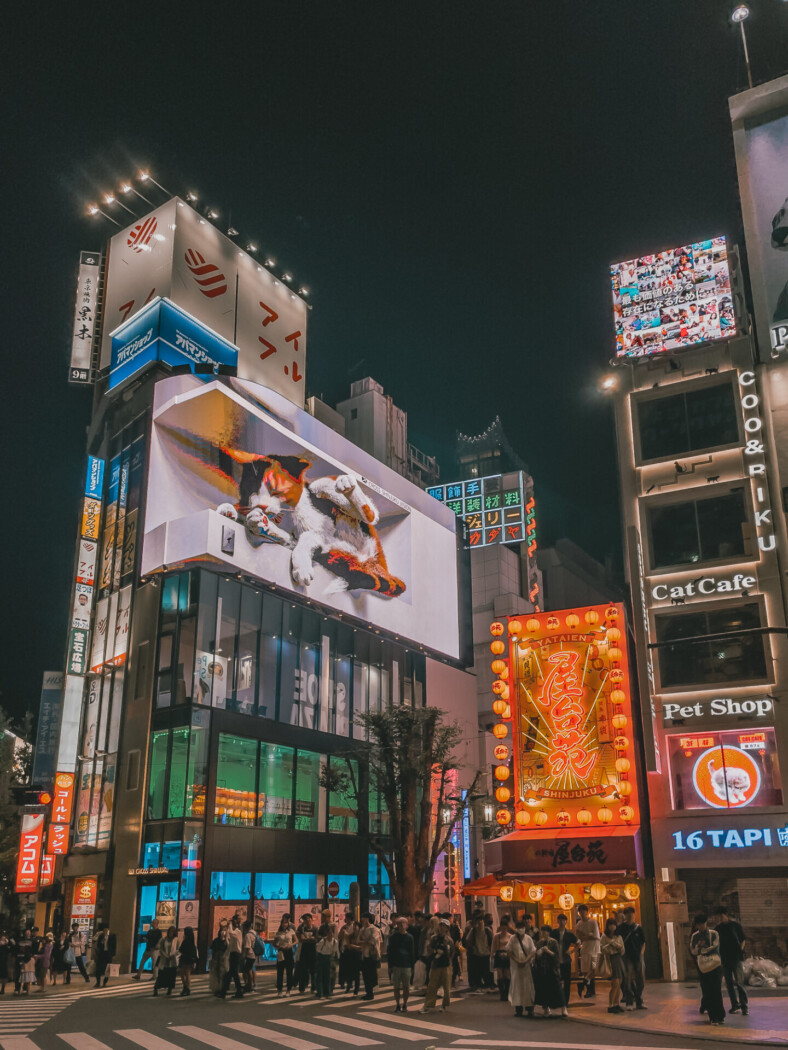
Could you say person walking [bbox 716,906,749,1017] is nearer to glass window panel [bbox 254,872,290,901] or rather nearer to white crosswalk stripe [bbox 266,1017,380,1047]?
white crosswalk stripe [bbox 266,1017,380,1047]

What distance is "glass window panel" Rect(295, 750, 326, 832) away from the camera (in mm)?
37594

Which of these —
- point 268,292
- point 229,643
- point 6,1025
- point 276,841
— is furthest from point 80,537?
point 6,1025

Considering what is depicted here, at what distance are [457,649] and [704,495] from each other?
28666 mm

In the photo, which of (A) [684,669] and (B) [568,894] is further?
(A) [684,669]

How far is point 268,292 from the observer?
50.6 m

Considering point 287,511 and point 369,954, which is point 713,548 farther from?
point 287,511

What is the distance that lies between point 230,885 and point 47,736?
1016 centimetres

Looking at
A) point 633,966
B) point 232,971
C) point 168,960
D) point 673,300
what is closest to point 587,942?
point 633,966

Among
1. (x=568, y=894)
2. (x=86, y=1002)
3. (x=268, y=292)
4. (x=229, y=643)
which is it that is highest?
(x=268, y=292)

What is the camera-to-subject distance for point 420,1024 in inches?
594

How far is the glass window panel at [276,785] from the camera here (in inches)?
1409

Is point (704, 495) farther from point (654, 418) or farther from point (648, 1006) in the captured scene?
point (648, 1006)

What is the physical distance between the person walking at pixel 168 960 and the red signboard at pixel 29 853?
1504cm

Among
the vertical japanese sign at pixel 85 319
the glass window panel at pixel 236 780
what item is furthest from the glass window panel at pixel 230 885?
the vertical japanese sign at pixel 85 319
